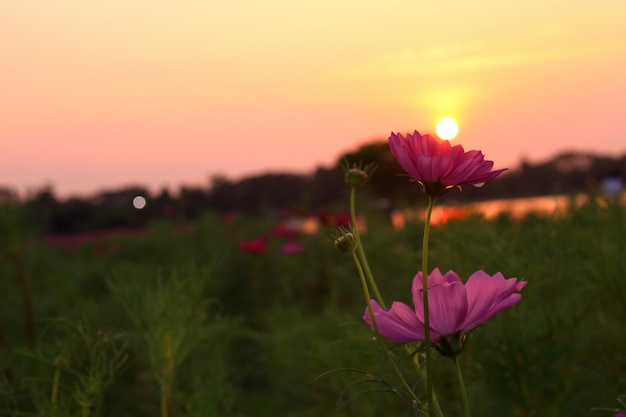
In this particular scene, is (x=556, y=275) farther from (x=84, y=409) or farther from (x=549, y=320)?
(x=84, y=409)

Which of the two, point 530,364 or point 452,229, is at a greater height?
point 452,229

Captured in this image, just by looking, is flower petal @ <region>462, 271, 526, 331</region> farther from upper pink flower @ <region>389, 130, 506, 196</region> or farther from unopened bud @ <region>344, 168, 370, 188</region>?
unopened bud @ <region>344, 168, 370, 188</region>

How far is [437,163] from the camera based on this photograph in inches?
30.5

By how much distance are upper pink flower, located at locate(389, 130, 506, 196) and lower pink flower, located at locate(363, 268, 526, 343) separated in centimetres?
11

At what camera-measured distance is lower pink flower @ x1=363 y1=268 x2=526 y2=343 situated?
75 centimetres

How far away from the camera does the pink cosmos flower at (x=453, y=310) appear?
2.46ft

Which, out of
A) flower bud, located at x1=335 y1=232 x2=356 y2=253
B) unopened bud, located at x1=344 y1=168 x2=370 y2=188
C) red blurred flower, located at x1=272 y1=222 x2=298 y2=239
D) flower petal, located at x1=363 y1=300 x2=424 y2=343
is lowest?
red blurred flower, located at x1=272 y1=222 x2=298 y2=239

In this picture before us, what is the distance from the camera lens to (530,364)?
4.62 feet

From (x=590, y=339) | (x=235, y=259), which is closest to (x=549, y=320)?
(x=590, y=339)

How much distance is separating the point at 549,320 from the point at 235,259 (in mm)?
4726

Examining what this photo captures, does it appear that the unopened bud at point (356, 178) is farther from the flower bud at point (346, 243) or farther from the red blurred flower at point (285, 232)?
the red blurred flower at point (285, 232)

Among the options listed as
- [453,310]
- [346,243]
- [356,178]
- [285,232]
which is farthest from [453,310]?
[285,232]

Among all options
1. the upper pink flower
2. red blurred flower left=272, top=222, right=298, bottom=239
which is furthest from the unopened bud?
red blurred flower left=272, top=222, right=298, bottom=239

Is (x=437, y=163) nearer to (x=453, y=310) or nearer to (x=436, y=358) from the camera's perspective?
(x=453, y=310)
